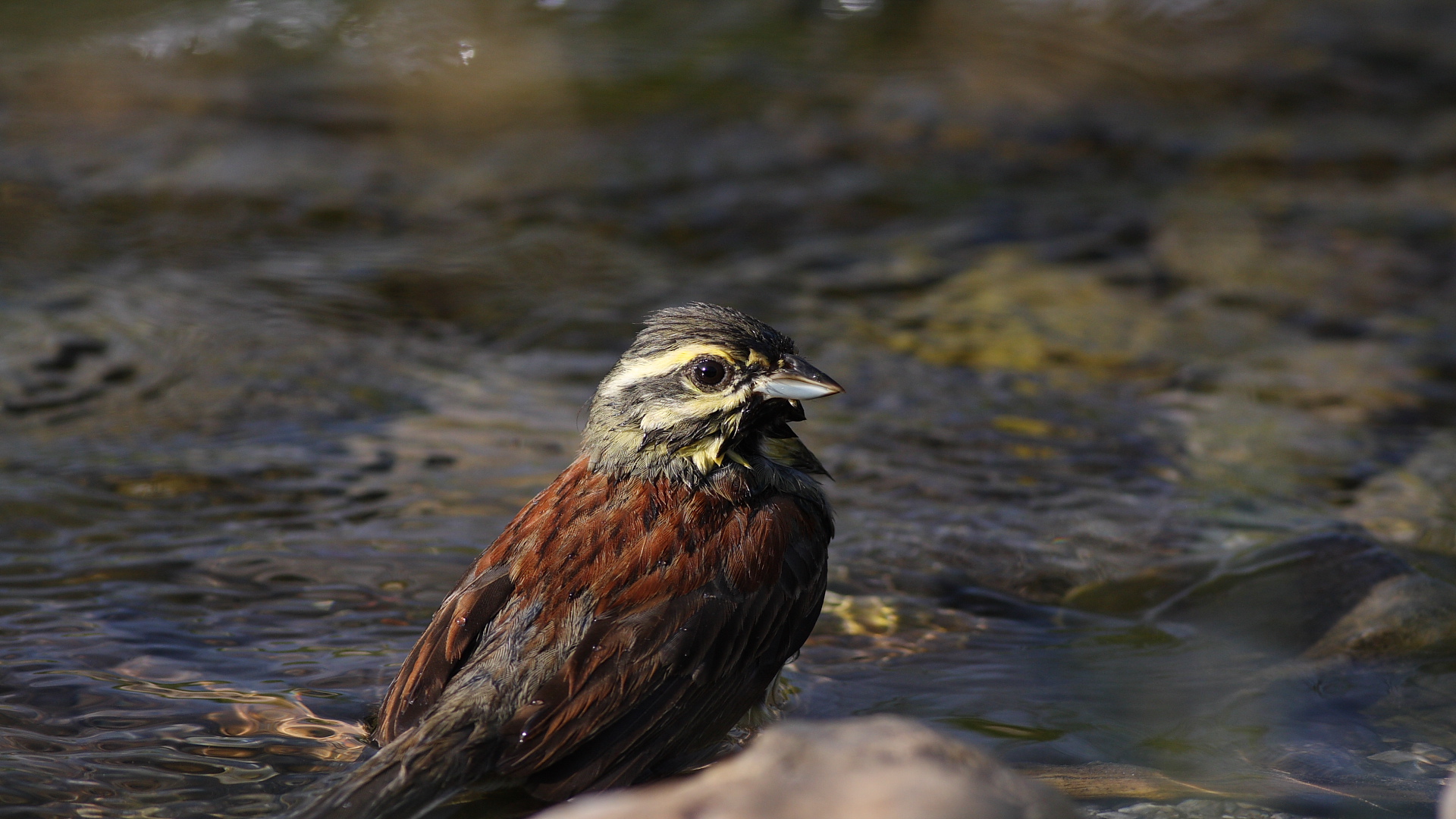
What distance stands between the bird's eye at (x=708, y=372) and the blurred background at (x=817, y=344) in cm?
128

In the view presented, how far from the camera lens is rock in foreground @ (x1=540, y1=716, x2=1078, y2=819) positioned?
101 inches

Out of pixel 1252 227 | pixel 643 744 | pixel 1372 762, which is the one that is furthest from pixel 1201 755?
pixel 1252 227

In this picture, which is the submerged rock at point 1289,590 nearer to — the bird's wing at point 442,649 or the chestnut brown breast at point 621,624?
the chestnut brown breast at point 621,624

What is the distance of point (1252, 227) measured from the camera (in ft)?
→ 36.2

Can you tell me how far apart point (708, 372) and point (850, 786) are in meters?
2.18

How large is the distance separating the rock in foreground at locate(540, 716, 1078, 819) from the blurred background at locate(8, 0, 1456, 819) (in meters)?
1.45

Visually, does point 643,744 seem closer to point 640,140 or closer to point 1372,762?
point 1372,762

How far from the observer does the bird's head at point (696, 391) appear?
461cm

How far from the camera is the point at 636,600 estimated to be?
4.31 meters

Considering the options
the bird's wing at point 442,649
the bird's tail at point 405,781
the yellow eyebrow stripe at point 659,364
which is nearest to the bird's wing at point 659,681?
the bird's tail at point 405,781

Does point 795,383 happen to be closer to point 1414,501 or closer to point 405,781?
point 405,781

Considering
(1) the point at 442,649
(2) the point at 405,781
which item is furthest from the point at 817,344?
(2) the point at 405,781

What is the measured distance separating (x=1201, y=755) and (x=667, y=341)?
2.29 m

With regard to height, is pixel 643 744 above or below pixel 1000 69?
below
